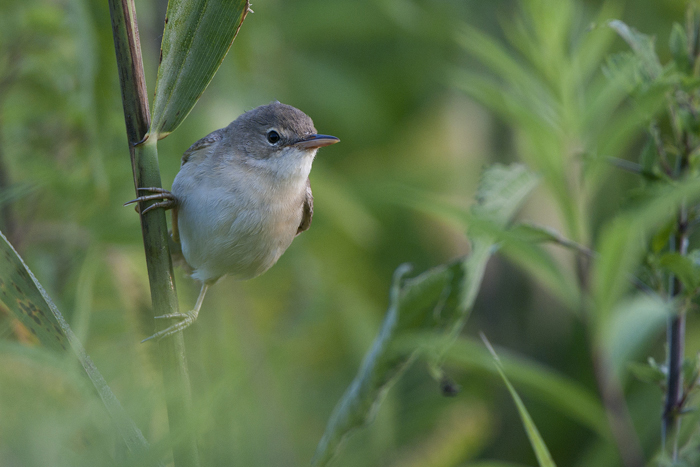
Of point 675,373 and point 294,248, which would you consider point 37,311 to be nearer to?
point 675,373

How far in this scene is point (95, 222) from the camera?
1.70m

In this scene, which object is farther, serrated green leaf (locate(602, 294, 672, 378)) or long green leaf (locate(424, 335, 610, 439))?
serrated green leaf (locate(602, 294, 672, 378))

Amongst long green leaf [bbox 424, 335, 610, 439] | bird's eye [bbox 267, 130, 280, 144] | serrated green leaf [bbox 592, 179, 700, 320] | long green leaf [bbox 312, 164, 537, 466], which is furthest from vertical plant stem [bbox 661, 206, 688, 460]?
bird's eye [bbox 267, 130, 280, 144]

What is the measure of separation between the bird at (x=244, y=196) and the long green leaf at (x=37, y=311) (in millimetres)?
561

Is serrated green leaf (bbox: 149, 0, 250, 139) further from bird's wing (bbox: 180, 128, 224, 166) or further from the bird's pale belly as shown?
bird's wing (bbox: 180, 128, 224, 166)

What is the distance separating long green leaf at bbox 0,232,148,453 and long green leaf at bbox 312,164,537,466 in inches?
14.1

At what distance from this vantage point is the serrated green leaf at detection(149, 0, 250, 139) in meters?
0.76

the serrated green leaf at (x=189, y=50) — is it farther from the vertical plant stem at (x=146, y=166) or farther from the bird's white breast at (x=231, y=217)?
the bird's white breast at (x=231, y=217)

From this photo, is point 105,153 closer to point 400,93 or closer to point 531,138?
point 531,138

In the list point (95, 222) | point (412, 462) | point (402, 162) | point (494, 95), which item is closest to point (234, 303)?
point (95, 222)

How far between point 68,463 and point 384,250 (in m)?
3.04

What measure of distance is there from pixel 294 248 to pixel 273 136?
2.65ft

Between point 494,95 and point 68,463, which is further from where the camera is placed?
point 494,95

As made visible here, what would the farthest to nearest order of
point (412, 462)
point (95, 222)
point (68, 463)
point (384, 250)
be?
point (384, 250), point (412, 462), point (95, 222), point (68, 463)
